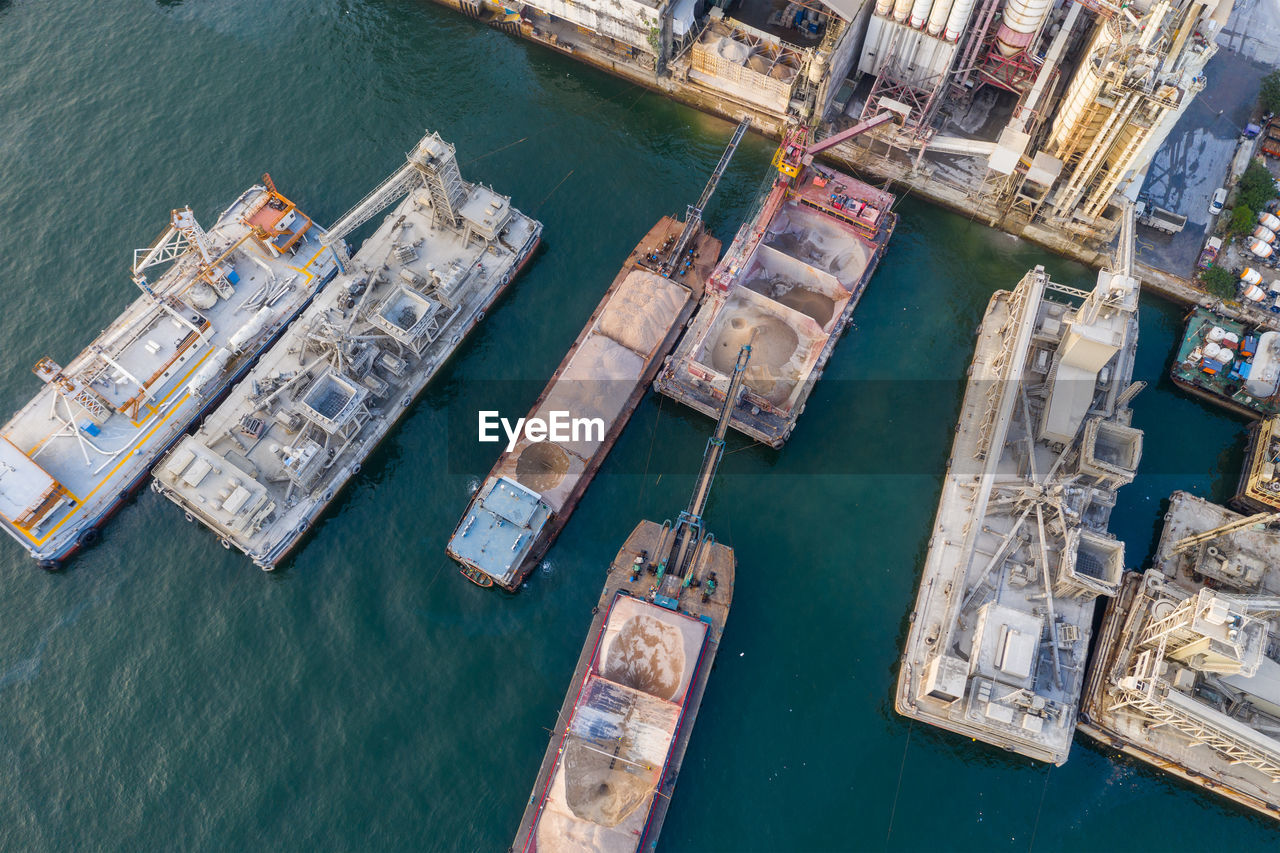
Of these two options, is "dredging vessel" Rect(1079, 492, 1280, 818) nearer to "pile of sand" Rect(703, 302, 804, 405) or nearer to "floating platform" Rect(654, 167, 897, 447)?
"floating platform" Rect(654, 167, 897, 447)

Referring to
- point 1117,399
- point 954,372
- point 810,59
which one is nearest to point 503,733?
point 954,372

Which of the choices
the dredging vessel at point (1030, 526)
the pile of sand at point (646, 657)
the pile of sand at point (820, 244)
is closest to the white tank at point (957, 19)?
the pile of sand at point (820, 244)

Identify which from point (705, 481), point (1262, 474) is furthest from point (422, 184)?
point (1262, 474)

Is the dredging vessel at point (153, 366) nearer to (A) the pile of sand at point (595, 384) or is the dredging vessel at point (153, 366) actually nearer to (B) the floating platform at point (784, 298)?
(A) the pile of sand at point (595, 384)

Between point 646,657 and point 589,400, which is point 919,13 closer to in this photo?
point 589,400

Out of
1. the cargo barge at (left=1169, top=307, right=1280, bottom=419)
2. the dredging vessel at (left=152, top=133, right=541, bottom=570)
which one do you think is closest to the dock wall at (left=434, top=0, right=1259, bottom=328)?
the cargo barge at (left=1169, top=307, right=1280, bottom=419)

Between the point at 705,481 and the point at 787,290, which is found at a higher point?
the point at 787,290

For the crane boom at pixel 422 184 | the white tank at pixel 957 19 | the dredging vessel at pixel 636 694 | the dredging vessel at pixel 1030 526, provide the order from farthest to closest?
the white tank at pixel 957 19, the crane boom at pixel 422 184, the dredging vessel at pixel 1030 526, the dredging vessel at pixel 636 694
